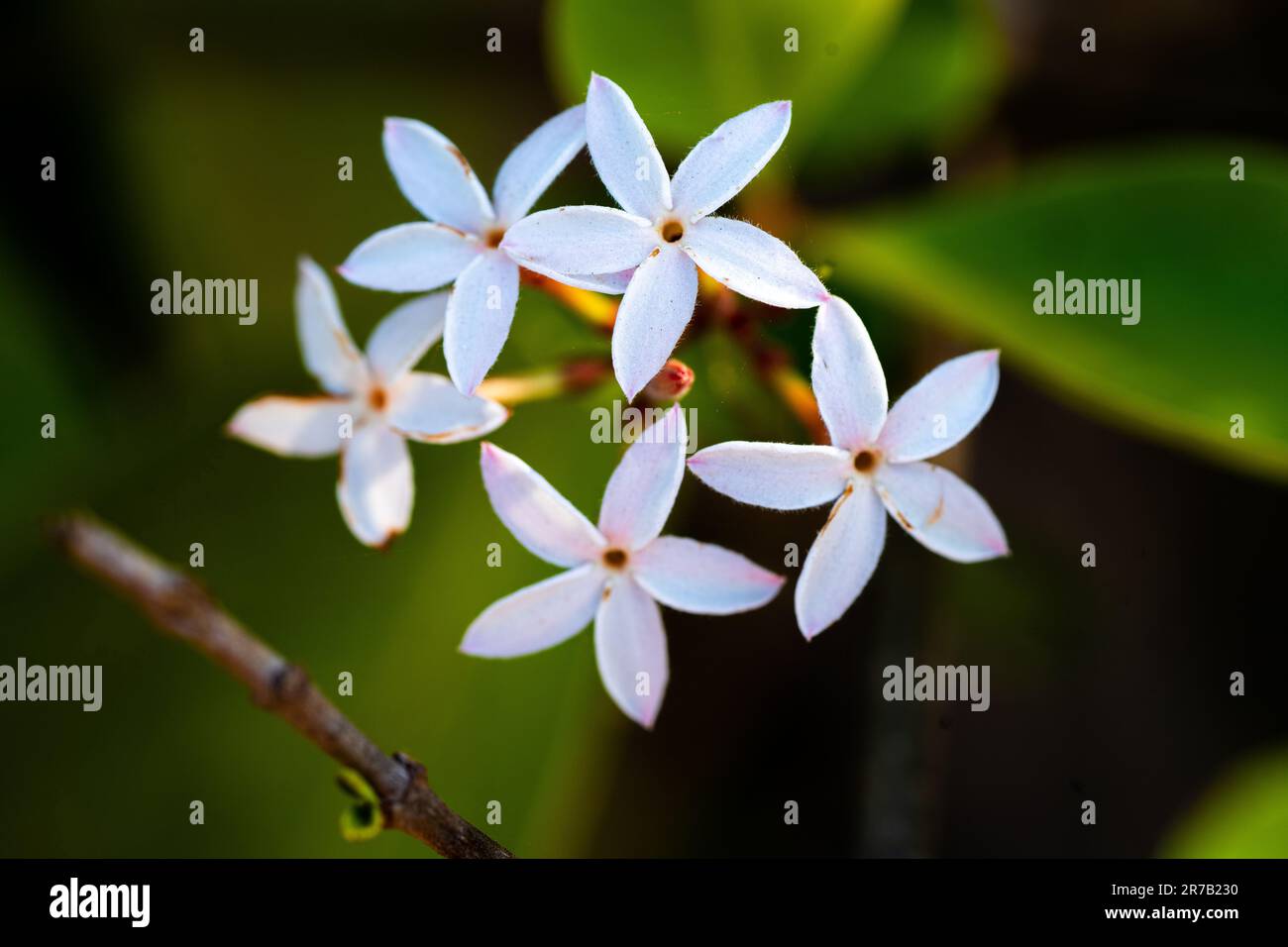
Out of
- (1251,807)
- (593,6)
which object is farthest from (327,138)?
(1251,807)

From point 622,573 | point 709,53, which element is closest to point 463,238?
point 622,573

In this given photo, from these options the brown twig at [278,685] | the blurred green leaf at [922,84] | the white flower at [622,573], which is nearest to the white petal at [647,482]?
the white flower at [622,573]

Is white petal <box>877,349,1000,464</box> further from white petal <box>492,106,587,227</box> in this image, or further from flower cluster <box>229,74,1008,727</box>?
white petal <box>492,106,587,227</box>

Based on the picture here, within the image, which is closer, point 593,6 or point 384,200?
point 593,6

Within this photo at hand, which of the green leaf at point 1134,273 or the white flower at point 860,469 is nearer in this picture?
the white flower at point 860,469

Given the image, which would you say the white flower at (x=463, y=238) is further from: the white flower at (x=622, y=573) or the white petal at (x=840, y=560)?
the white petal at (x=840, y=560)

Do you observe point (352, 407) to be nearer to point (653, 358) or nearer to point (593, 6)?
point (653, 358)
